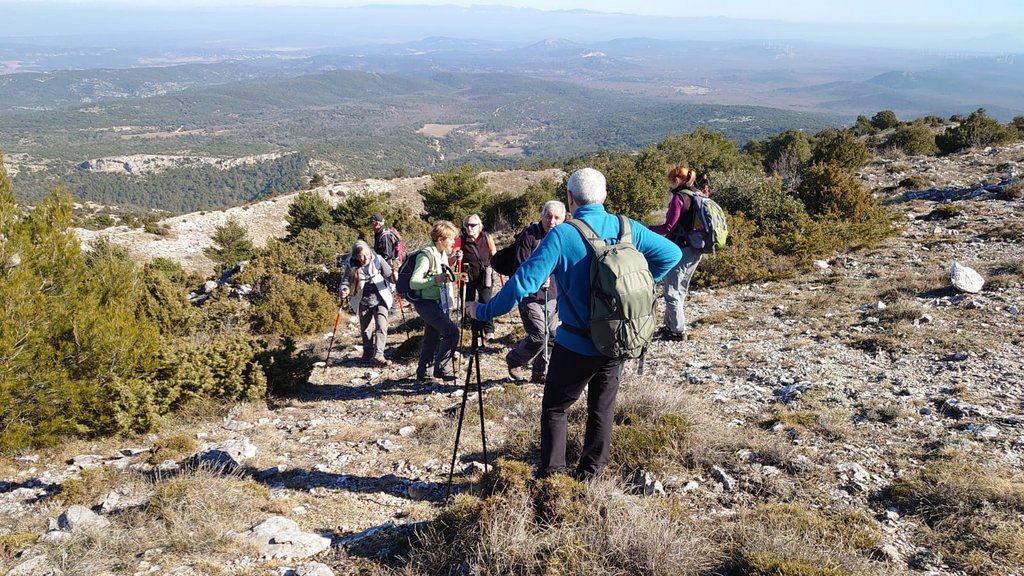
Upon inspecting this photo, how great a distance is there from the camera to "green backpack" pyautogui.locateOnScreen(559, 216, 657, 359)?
2949 millimetres

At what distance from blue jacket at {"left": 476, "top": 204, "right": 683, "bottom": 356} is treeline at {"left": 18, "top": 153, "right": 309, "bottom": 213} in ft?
413

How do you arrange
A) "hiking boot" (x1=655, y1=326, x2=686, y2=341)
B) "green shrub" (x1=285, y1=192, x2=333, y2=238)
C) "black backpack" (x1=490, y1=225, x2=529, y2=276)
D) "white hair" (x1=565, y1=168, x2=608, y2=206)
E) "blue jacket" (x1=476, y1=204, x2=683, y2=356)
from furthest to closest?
"green shrub" (x1=285, y1=192, x2=333, y2=238) < "hiking boot" (x1=655, y1=326, x2=686, y2=341) < "black backpack" (x1=490, y1=225, x2=529, y2=276) < "white hair" (x1=565, y1=168, x2=608, y2=206) < "blue jacket" (x1=476, y1=204, x2=683, y2=356)

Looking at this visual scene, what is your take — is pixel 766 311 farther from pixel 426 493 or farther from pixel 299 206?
pixel 299 206

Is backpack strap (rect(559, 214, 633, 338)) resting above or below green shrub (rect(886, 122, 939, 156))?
below

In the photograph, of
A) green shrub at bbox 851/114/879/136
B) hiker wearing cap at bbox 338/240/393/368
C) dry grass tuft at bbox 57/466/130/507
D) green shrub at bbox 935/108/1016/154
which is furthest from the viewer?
green shrub at bbox 851/114/879/136

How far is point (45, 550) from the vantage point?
302 centimetres

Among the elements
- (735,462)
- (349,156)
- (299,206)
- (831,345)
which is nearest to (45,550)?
(735,462)

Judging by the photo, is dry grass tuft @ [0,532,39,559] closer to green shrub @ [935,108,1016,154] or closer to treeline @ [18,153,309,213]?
green shrub @ [935,108,1016,154]

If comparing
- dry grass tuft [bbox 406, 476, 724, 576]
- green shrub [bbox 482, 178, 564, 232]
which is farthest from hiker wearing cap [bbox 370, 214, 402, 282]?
green shrub [bbox 482, 178, 564, 232]

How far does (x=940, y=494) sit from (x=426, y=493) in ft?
11.4

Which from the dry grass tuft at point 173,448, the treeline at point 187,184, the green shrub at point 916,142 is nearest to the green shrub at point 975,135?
the green shrub at point 916,142

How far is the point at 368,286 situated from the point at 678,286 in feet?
13.5

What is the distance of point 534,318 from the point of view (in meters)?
5.61

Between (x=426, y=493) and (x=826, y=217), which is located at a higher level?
(x=826, y=217)
